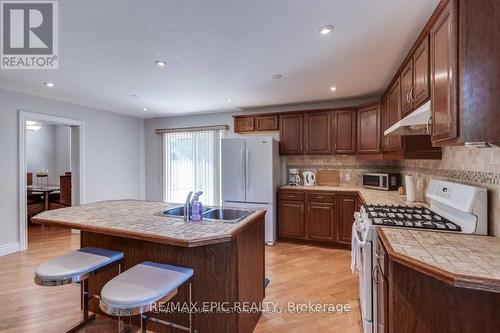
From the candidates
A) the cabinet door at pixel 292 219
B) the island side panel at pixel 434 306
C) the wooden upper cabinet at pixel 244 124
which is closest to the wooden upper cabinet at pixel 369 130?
the cabinet door at pixel 292 219

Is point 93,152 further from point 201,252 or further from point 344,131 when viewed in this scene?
point 344,131

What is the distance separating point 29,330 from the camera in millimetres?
1921

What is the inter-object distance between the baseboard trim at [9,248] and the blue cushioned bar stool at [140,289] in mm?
3329

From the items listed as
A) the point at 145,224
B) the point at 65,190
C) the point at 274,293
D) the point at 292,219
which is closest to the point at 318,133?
the point at 292,219

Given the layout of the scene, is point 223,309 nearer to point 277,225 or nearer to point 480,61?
point 480,61

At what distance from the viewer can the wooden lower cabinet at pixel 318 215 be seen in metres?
3.59

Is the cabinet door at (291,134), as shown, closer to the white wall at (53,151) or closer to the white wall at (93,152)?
the white wall at (93,152)

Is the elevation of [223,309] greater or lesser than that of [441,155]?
lesser

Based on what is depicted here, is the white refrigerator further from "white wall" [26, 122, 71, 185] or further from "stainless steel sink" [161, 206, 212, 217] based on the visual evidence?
"white wall" [26, 122, 71, 185]

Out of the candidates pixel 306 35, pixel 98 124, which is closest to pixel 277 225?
pixel 306 35

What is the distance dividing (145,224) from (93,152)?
3.74 meters

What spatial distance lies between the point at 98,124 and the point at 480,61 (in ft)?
18.0

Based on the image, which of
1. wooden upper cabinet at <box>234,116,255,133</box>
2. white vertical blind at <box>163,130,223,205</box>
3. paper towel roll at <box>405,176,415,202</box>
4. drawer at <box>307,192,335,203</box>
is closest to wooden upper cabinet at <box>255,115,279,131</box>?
wooden upper cabinet at <box>234,116,255,133</box>

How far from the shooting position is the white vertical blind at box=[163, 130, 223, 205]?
5.04 metres
